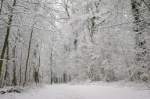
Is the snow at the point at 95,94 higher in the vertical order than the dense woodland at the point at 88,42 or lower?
lower

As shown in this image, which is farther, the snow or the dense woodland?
the dense woodland

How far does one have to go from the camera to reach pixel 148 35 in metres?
11.8

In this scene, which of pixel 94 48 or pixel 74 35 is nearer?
pixel 94 48

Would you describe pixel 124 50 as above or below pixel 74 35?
below

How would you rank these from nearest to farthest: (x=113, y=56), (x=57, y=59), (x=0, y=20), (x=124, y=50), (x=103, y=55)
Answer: (x=0, y=20) → (x=124, y=50) → (x=113, y=56) → (x=103, y=55) → (x=57, y=59)

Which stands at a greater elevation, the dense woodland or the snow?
the dense woodland

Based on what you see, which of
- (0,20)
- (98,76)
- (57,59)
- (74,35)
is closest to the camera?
(0,20)

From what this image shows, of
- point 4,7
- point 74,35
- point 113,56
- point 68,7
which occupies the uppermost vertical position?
point 68,7

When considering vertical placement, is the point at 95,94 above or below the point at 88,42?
below

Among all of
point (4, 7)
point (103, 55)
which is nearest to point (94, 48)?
point (103, 55)

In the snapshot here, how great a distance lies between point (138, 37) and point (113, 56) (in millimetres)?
13134

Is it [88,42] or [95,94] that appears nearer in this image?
[95,94]

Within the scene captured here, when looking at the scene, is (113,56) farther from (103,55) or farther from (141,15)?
(141,15)

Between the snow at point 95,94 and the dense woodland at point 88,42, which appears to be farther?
the dense woodland at point 88,42
